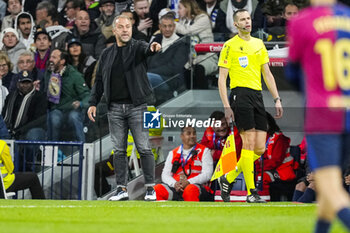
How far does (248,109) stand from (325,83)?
5337 mm

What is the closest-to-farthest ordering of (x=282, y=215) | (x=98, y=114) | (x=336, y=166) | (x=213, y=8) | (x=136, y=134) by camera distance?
(x=336, y=166)
(x=282, y=215)
(x=136, y=134)
(x=98, y=114)
(x=213, y=8)

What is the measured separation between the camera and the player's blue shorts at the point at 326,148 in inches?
214

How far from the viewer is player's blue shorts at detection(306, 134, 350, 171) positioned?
5.45 metres

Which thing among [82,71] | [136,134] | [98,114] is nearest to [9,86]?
[82,71]

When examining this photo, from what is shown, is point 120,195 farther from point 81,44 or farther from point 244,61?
point 81,44

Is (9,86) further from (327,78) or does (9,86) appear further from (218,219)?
(327,78)

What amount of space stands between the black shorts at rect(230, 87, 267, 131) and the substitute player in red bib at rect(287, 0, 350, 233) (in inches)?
205

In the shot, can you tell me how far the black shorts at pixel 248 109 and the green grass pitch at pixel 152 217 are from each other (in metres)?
1.03

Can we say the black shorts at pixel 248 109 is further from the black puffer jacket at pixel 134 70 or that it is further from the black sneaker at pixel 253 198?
the black puffer jacket at pixel 134 70

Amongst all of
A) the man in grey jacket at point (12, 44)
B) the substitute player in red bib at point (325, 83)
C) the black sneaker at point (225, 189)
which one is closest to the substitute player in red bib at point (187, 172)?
the black sneaker at point (225, 189)

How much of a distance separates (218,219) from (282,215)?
91 centimetres

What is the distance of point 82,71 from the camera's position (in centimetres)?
1617

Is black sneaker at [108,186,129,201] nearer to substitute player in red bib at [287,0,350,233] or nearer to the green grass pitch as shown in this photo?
the green grass pitch

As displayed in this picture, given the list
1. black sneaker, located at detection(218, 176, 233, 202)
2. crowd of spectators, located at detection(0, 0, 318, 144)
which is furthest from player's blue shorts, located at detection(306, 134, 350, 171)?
crowd of spectators, located at detection(0, 0, 318, 144)
